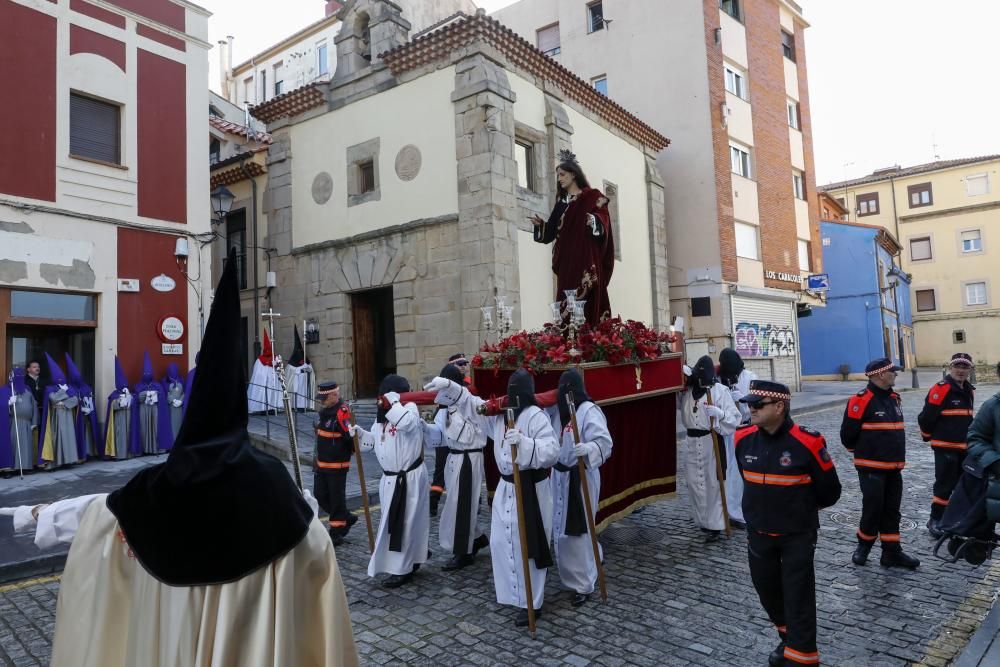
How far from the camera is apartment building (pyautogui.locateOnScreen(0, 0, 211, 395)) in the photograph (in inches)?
436

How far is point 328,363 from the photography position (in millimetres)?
16094

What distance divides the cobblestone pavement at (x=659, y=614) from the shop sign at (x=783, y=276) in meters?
18.2

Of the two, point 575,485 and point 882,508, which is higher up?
point 575,485

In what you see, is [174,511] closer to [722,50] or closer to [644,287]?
[644,287]

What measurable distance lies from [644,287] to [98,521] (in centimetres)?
1823

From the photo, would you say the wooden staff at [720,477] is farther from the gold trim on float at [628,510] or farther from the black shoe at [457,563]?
the black shoe at [457,563]

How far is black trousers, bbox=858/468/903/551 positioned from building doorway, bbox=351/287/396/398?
39.0 ft

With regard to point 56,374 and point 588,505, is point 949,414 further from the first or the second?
point 56,374

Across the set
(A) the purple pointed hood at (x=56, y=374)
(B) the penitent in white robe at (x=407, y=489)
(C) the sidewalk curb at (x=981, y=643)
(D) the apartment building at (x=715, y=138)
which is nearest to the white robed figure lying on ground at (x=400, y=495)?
(B) the penitent in white robe at (x=407, y=489)

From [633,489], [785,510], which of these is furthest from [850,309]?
[785,510]

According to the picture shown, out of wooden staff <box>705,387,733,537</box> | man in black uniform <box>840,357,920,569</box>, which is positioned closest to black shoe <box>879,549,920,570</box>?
man in black uniform <box>840,357,920,569</box>

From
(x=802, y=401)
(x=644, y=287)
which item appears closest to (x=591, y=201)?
(x=644, y=287)

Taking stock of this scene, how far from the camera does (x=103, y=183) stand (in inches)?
474

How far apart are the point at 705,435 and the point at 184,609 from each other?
559cm
